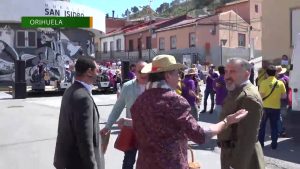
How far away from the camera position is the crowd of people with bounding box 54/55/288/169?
340 centimetres

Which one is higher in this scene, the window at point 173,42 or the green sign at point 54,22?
the green sign at point 54,22

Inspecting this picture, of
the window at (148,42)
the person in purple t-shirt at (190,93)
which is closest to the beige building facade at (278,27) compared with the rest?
the person in purple t-shirt at (190,93)

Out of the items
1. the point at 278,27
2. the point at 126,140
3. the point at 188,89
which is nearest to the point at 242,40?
the point at 278,27

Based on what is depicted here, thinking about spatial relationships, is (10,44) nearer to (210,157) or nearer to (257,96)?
(210,157)

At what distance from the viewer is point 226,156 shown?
4.48 meters

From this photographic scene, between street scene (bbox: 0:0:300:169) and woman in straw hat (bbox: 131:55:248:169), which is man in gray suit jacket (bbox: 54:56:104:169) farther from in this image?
woman in straw hat (bbox: 131:55:248:169)

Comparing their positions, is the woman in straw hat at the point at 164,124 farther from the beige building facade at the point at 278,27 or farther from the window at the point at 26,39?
the window at the point at 26,39

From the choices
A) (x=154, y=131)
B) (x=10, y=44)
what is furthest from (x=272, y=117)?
(x=10, y=44)

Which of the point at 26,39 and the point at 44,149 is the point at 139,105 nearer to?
the point at 44,149

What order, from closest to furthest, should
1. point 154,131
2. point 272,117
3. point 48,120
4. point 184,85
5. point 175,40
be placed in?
1. point 154,131
2. point 272,117
3. point 184,85
4. point 48,120
5. point 175,40

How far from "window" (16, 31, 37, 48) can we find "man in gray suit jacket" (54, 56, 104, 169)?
90.4ft

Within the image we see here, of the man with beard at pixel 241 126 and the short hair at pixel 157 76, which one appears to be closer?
the short hair at pixel 157 76

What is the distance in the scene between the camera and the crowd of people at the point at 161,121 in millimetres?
3404

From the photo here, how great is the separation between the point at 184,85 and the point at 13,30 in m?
22.4
